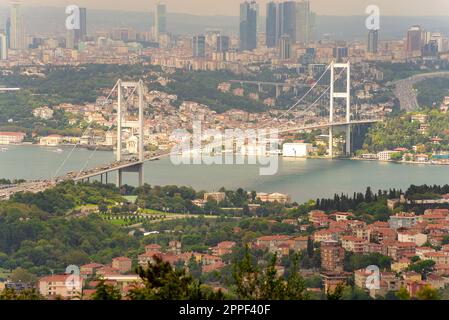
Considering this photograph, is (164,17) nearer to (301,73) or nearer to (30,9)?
(30,9)

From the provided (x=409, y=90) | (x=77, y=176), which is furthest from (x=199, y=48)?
(x=77, y=176)

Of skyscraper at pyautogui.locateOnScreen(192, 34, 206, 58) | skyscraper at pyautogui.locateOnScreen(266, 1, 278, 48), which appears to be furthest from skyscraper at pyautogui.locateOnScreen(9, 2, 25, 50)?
skyscraper at pyautogui.locateOnScreen(266, 1, 278, 48)

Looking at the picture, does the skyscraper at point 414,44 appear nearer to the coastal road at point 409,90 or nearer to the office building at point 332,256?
the coastal road at point 409,90

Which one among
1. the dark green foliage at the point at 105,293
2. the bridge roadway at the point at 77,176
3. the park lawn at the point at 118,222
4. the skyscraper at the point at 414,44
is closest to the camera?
the dark green foliage at the point at 105,293

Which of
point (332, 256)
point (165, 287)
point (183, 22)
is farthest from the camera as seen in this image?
point (183, 22)

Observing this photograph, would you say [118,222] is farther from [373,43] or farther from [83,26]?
[373,43]

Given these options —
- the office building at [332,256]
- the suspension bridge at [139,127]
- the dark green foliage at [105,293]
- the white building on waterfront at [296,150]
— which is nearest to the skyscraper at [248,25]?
the suspension bridge at [139,127]
